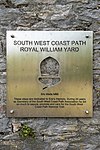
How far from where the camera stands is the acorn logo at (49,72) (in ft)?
9.07

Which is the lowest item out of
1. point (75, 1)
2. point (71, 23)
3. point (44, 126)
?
point (44, 126)

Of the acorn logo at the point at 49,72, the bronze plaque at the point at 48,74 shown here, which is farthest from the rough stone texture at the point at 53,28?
the acorn logo at the point at 49,72

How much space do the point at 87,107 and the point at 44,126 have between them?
1.33 ft

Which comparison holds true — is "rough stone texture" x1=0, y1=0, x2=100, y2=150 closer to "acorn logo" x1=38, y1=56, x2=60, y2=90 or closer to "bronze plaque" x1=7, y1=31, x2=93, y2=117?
"bronze plaque" x1=7, y1=31, x2=93, y2=117

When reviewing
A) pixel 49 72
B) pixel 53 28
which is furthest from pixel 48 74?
pixel 53 28

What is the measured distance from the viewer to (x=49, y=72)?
9.10 ft

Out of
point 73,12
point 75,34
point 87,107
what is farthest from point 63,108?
point 73,12

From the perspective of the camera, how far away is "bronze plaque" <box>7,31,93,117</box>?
2754mm

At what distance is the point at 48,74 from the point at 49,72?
20 millimetres

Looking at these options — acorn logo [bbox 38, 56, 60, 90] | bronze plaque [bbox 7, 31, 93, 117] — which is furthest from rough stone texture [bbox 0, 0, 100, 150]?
acorn logo [bbox 38, 56, 60, 90]

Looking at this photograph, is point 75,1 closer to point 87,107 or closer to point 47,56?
point 47,56

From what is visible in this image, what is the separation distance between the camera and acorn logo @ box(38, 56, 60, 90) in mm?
2764

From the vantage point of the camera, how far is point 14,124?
2787 mm

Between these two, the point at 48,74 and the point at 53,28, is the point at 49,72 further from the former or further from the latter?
the point at 53,28
